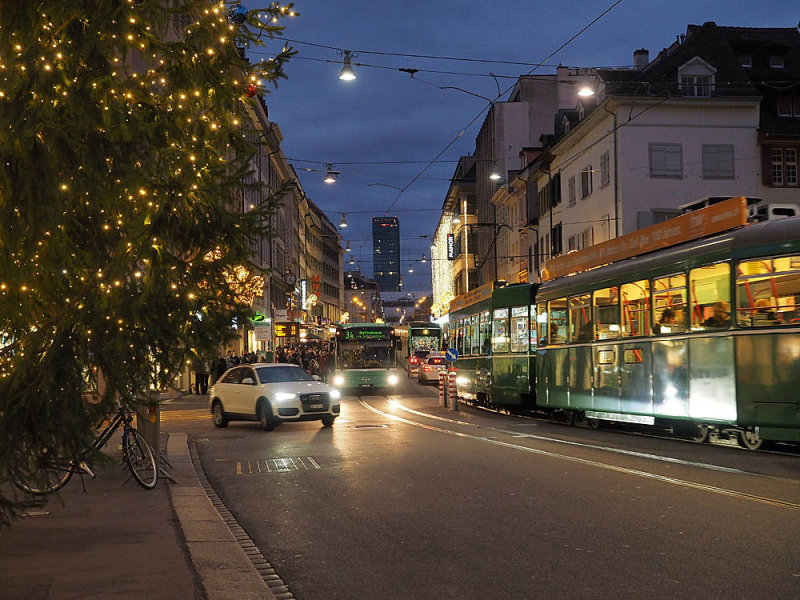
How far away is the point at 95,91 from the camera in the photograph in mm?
6523

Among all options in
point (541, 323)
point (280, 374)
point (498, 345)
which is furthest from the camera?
point (498, 345)

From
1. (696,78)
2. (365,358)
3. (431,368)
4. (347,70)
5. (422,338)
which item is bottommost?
(431,368)

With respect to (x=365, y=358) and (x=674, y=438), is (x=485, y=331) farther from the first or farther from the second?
(x=365, y=358)

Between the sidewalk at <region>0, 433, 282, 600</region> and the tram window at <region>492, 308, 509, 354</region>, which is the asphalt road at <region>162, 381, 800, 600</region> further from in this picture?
the tram window at <region>492, 308, 509, 354</region>

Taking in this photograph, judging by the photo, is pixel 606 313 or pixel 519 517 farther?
pixel 606 313

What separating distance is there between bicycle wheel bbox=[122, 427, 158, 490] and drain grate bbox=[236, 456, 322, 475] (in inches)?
84.7

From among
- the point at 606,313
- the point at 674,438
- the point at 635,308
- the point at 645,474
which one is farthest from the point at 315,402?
the point at 645,474

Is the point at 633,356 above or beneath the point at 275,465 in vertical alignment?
above

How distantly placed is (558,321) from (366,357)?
19.0m

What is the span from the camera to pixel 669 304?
17.2 meters

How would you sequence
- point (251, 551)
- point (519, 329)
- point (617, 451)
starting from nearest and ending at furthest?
point (251, 551), point (617, 451), point (519, 329)

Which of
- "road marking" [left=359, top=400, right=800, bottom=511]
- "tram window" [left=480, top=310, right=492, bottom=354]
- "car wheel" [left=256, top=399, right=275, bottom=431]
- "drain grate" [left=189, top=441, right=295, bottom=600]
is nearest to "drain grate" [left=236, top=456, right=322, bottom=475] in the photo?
"drain grate" [left=189, top=441, right=295, bottom=600]

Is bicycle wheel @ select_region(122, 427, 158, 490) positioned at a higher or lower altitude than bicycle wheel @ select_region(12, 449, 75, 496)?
lower

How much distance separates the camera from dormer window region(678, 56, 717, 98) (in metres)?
43.3
